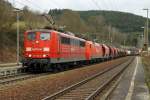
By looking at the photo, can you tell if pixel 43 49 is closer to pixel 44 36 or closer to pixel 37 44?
pixel 37 44

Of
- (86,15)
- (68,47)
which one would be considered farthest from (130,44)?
(68,47)

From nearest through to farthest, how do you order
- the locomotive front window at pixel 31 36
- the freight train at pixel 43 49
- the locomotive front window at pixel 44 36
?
the freight train at pixel 43 49, the locomotive front window at pixel 44 36, the locomotive front window at pixel 31 36

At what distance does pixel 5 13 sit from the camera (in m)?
62.9

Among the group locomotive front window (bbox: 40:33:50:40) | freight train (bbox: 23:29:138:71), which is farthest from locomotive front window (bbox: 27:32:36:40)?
locomotive front window (bbox: 40:33:50:40)

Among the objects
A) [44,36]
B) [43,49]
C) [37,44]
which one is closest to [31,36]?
[37,44]

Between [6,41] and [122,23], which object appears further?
[122,23]

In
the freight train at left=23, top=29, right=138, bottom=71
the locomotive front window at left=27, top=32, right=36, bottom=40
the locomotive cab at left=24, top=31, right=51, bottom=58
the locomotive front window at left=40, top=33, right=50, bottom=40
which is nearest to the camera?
the freight train at left=23, top=29, right=138, bottom=71

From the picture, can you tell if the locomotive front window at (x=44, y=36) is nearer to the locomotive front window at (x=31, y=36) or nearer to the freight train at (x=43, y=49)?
the freight train at (x=43, y=49)

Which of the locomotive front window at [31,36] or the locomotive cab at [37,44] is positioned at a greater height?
the locomotive front window at [31,36]

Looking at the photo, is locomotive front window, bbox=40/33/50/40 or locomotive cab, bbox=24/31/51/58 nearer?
locomotive cab, bbox=24/31/51/58

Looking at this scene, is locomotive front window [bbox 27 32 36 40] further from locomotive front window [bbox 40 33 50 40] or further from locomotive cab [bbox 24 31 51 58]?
locomotive front window [bbox 40 33 50 40]

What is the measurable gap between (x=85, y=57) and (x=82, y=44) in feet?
8.00

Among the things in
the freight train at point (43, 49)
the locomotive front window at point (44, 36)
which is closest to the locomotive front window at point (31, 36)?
the freight train at point (43, 49)

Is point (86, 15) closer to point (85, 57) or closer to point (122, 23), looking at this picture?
point (122, 23)
